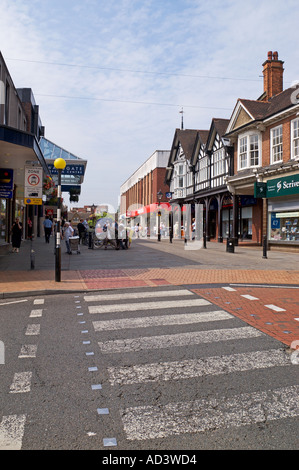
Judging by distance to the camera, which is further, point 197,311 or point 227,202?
point 227,202

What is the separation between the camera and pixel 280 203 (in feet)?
75.0

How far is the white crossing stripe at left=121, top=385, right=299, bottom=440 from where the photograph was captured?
10.8ft

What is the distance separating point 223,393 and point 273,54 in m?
28.2

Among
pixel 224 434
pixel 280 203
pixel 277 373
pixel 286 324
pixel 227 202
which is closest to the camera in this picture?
pixel 224 434

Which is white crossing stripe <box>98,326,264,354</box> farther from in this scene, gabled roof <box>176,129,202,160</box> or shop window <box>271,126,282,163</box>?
gabled roof <box>176,129,202,160</box>

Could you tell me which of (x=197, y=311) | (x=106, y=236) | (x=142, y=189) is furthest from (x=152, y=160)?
(x=197, y=311)

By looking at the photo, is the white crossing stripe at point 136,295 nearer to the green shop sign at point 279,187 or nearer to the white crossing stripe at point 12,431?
the white crossing stripe at point 12,431

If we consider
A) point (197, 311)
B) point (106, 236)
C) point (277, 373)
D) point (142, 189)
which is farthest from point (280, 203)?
point (142, 189)

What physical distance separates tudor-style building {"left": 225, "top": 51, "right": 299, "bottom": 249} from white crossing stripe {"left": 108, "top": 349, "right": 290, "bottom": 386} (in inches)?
586

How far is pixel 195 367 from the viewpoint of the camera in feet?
15.5

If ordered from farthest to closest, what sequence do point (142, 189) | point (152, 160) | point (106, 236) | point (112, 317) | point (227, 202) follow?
point (142, 189) < point (152, 160) < point (227, 202) < point (106, 236) < point (112, 317)

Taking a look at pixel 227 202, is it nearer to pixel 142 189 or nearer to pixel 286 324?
pixel 286 324
